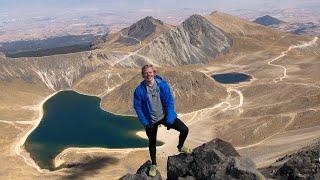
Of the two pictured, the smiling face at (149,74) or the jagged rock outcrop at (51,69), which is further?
the jagged rock outcrop at (51,69)

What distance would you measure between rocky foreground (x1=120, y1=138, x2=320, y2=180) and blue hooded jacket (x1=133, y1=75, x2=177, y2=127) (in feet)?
→ 11.1

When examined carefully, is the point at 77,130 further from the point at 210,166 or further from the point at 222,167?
the point at 222,167

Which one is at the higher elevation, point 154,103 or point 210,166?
point 154,103

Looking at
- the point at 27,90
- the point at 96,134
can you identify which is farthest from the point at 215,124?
the point at 27,90

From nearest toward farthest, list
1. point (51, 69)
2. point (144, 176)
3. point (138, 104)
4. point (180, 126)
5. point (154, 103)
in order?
point (138, 104) → point (154, 103) → point (180, 126) → point (144, 176) → point (51, 69)

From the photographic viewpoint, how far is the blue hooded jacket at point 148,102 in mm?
23438

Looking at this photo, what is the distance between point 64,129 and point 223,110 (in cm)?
3739

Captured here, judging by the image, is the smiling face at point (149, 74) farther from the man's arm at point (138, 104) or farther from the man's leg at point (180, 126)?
the man's leg at point (180, 126)

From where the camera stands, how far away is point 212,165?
25.8 meters

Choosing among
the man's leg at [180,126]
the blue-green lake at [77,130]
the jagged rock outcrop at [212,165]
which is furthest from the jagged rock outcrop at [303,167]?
the blue-green lake at [77,130]

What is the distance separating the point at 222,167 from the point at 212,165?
60 cm

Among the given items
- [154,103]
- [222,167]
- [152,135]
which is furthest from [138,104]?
[222,167]

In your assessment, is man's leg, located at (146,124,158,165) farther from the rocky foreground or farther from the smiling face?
the smiling face

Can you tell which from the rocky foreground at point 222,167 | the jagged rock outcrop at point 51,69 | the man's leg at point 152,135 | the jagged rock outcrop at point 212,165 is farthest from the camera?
the jagged rock outcrop at point 51,69
